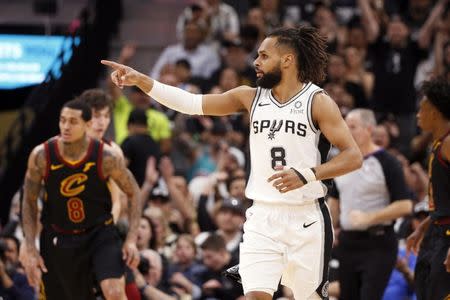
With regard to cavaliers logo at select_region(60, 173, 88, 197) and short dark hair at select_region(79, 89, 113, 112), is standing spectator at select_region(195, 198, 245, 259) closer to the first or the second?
short dark hair at select_region(79, 89, 113, 112)

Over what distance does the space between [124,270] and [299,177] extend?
8.78ft

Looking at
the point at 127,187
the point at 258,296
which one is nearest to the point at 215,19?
the point at 127,187

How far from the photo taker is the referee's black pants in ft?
31.9

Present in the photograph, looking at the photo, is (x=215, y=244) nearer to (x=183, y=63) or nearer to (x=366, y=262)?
(x=366, y=262)

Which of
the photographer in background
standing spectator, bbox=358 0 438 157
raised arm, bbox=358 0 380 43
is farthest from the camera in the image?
raised arm, bbox=358 0 380 43

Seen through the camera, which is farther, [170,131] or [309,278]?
[170,131]

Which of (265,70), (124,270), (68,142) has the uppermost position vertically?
(265,70)

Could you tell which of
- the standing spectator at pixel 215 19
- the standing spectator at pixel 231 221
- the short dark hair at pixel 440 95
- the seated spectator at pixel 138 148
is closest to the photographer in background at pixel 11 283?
the seated spectator at pixel 138 148

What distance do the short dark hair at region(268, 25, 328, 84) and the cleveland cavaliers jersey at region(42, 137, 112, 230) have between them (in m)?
2.22

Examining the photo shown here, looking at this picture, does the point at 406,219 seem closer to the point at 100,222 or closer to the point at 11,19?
the point at 100,222

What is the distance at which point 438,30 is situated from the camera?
15.4m

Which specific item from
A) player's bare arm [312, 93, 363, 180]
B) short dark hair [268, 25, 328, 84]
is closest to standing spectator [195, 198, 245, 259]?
short dark hair [268, 25, 328, 84]

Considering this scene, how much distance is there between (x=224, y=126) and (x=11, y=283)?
179 inches

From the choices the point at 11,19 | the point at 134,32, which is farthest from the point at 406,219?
the point at 11,19
